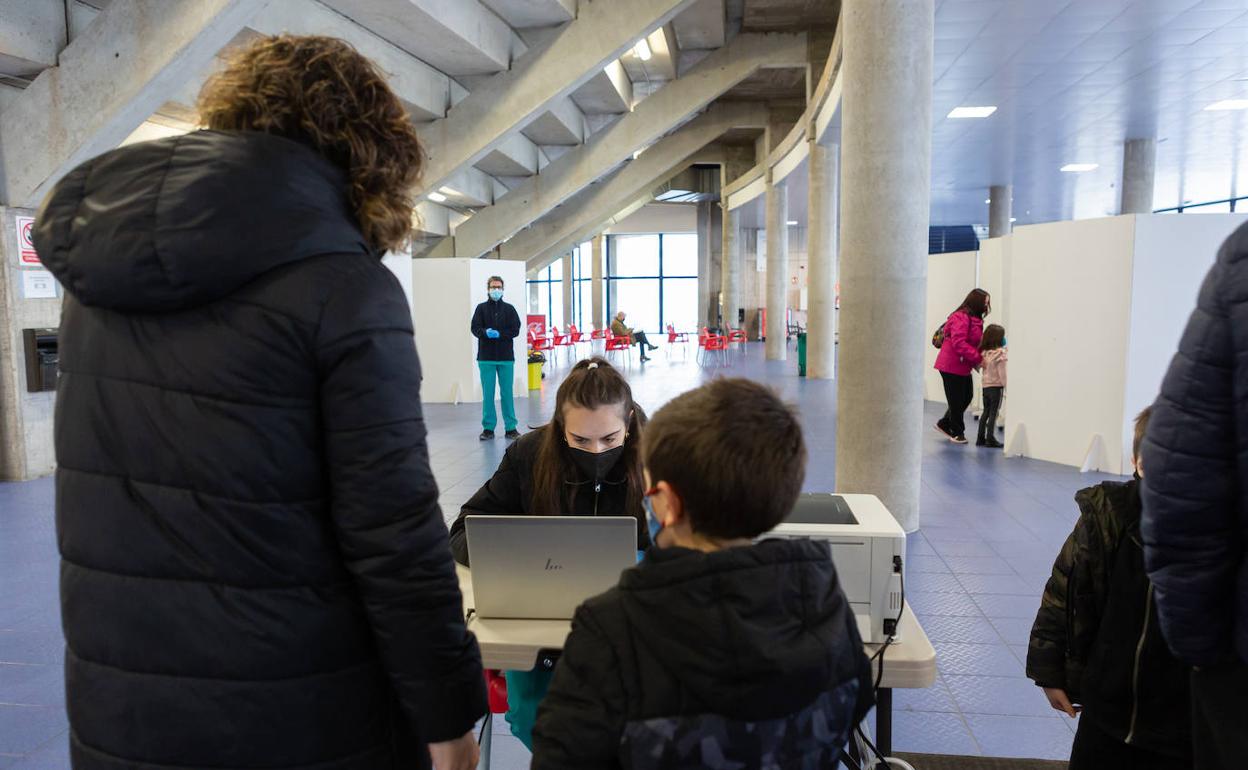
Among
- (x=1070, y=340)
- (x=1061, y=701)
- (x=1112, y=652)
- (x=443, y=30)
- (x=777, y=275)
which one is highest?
(x=443, y=30)

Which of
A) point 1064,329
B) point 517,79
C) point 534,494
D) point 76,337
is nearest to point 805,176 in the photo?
point 517,79

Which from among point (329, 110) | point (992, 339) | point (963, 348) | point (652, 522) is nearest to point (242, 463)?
point (329, 110)

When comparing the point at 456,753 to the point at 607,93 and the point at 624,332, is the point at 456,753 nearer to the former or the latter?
the point at 607,93

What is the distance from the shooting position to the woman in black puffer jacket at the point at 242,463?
3.70 feet

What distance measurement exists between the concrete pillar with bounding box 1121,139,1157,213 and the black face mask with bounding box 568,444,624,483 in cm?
1385

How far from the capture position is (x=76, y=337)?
1222 mm

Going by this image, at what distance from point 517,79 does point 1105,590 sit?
9.97 meters

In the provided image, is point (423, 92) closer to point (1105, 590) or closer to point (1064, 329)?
point (1064, 329)

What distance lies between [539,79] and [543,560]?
9695 mm

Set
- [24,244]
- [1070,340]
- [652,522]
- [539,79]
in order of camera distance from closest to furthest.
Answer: [652,522], [24,244], [1070,340], [539,79]

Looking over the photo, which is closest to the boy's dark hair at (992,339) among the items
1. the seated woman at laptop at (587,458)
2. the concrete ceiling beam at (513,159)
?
the seated woman at laptop at (587,458)

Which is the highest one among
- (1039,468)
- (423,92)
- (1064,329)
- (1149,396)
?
(423,92)

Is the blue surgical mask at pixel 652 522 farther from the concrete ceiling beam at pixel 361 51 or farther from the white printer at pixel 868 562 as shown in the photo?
the concrete ceiling beam at pixel 361 51

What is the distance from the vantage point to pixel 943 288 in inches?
438
